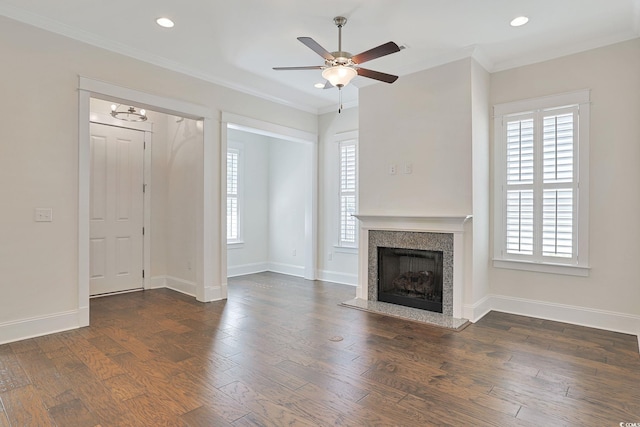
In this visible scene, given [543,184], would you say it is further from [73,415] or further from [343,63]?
[73,415]

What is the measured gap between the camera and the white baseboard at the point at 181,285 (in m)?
5.14

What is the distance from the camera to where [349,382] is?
100.0 inches

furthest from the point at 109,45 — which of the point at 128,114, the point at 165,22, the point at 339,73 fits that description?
the point at 339,73

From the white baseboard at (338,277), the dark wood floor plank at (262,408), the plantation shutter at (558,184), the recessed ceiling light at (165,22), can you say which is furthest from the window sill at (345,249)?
the recessed ceiling light at (165,22)

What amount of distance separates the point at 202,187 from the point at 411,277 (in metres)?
2.96

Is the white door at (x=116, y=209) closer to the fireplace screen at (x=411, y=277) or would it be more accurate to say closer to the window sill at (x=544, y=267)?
the fireplace screen at (x=411, y=277)

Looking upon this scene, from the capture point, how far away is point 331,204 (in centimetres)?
622

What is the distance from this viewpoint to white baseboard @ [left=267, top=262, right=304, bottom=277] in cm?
672

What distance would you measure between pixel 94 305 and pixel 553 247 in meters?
5.55

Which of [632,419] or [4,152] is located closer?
[632,419]

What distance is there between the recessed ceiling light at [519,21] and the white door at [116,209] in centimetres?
508

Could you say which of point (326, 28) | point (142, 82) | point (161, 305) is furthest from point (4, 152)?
point (326, 28)

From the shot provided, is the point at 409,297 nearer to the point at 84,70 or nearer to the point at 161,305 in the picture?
the point at 161,305

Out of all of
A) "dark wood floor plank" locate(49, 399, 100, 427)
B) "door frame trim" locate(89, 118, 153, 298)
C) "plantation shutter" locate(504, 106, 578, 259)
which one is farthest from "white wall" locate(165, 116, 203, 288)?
"plantation shutter" locate(504, 106, 578, 259)
